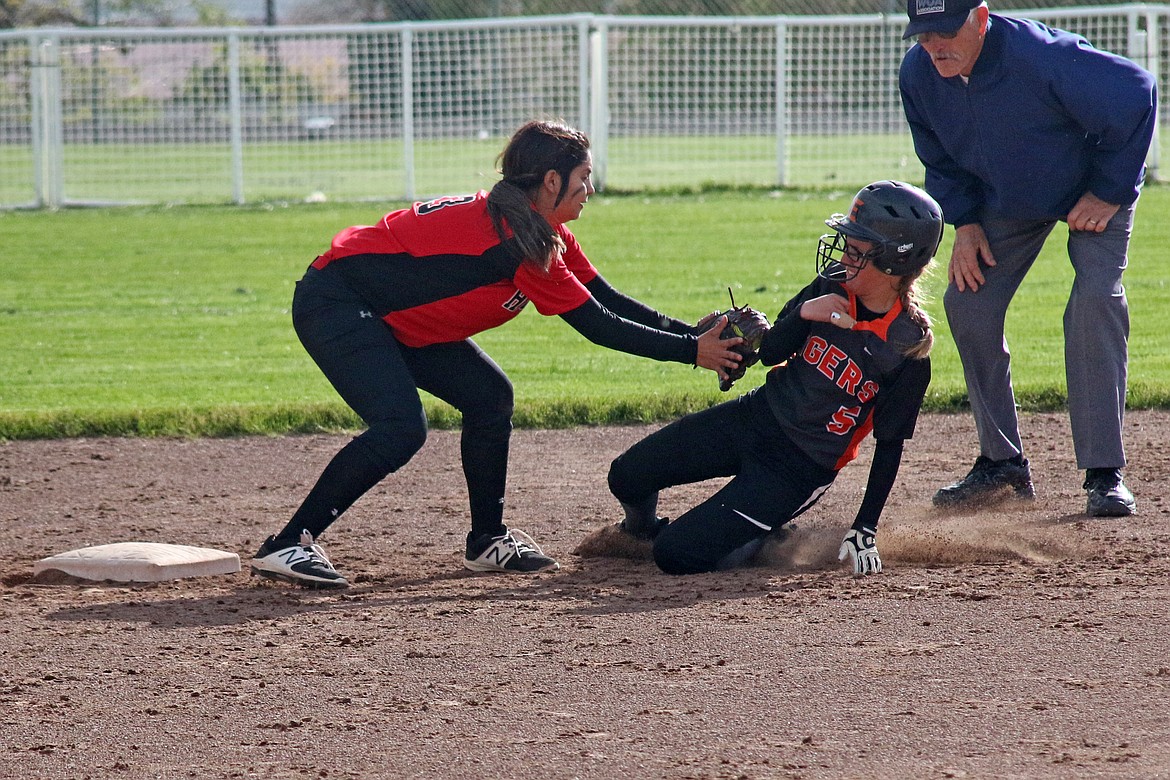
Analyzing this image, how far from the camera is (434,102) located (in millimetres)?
20594

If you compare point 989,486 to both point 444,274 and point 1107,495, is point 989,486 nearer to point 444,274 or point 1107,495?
point 1107,495

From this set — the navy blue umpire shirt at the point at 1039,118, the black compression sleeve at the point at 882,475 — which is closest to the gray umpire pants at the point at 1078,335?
the navy blue umpire shirt at the point at 1039,118

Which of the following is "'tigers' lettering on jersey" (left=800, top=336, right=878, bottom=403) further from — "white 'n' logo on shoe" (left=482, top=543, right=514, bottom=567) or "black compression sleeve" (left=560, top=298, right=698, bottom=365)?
"white 'n' logo on shoe" (left=482, top=543, right=514, bottom=567)

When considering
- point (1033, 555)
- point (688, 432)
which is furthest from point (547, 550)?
point (1033, 555)

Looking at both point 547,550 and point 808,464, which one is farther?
point 547,550

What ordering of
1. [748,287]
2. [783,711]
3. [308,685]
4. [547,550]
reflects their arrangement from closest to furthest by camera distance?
[783,711], [308,685], [547,550], [748,287]

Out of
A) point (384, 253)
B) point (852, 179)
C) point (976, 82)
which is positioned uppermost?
point (976, 82)

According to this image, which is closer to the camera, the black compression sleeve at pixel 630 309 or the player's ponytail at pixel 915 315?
the player's ponytail at pixel 915 315

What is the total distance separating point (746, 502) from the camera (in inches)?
199

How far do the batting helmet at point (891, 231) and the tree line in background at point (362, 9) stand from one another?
21.5m

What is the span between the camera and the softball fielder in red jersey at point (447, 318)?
4.87 m

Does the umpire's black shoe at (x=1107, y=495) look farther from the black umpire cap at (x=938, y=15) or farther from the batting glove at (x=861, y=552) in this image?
the black umpire cap at (x=938, y=15)

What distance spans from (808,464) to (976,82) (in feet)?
5.44

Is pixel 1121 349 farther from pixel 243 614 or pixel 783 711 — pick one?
pixel 243 614
